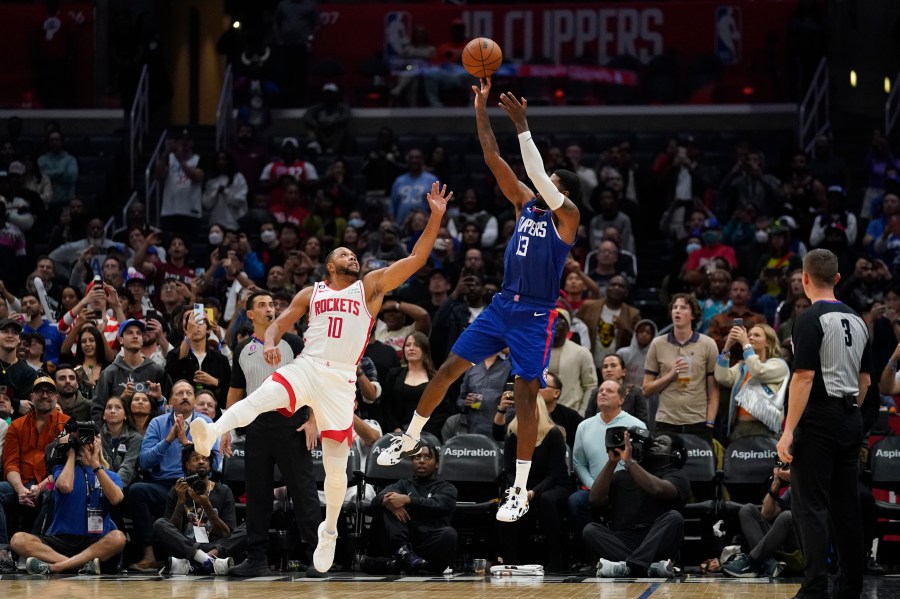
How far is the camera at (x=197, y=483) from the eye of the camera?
490 inches

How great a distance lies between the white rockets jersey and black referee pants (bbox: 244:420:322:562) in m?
1.75

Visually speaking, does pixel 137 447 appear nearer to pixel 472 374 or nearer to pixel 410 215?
pixel 472 374

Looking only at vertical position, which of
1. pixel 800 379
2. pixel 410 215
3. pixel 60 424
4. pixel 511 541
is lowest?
pixel 511 541

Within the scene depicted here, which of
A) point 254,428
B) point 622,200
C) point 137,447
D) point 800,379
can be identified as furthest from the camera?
point 622,200

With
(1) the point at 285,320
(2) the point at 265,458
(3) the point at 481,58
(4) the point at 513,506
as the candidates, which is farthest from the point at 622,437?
(3) the point at 481,58

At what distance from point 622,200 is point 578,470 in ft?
22.7

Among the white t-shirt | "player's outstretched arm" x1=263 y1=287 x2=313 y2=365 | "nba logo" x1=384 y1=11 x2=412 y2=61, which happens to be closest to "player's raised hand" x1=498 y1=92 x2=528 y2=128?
"player's outstretched arm" x1=263 y1=287 x2=313 y2=365

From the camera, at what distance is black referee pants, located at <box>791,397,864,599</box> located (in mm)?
9023

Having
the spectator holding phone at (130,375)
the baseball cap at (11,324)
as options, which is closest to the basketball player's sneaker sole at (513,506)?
the spectator holding phone at (130,375)

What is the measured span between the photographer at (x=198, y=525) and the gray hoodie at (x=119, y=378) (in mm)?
1244

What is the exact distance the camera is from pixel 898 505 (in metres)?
12.6

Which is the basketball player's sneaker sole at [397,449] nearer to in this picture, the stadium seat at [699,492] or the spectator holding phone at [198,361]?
the stadium seat at [699,492]

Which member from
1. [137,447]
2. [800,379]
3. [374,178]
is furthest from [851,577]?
[374,178]

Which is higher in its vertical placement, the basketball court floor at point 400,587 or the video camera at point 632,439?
the video camera at point 632,439
